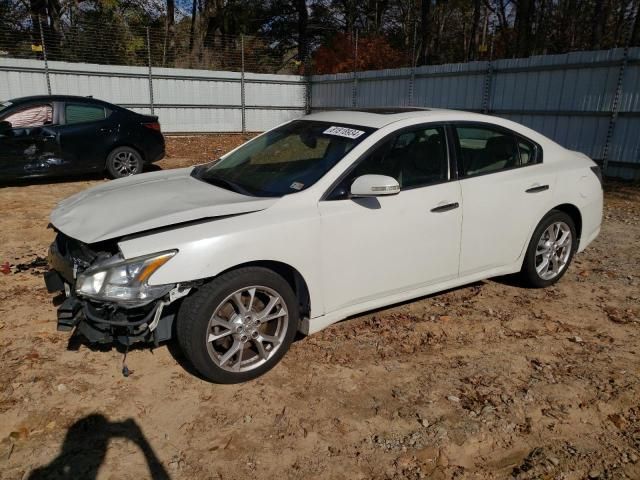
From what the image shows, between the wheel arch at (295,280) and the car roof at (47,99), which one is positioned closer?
the wheel arch at (295,280)

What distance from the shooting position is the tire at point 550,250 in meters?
4.51

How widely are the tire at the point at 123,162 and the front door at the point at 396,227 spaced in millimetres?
6840

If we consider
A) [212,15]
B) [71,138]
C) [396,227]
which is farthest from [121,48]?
[396,227]

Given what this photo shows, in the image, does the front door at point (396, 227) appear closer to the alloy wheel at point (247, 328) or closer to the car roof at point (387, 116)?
the car roof at point (387, 116)

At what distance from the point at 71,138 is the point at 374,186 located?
730cm

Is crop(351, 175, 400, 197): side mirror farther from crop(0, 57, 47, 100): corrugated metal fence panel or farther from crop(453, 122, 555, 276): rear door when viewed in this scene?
crop(0, 57, 47, 100): corrugated metal fence panel

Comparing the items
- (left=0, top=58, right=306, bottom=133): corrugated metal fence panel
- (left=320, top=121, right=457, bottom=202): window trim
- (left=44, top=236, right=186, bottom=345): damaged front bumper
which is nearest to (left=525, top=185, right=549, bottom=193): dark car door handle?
(left=320, top=121, right=457, bottom=202): window trim

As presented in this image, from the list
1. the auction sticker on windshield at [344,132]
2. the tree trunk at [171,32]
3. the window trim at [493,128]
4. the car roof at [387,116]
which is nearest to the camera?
the auction sticker on windshield at [344,132]

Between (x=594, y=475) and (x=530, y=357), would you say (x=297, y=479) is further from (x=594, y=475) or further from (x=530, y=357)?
(x=530, y=357)

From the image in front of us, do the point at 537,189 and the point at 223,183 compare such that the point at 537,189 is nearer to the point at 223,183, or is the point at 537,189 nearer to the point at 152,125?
the point at 223,183

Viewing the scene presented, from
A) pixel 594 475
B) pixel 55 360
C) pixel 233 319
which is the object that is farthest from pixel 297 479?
pixel 55 360

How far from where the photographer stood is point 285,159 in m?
3.91

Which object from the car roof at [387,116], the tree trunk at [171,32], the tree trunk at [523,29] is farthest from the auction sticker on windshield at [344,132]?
the tree trunk at [523,29]

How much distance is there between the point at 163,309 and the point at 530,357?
2528 millimetres
